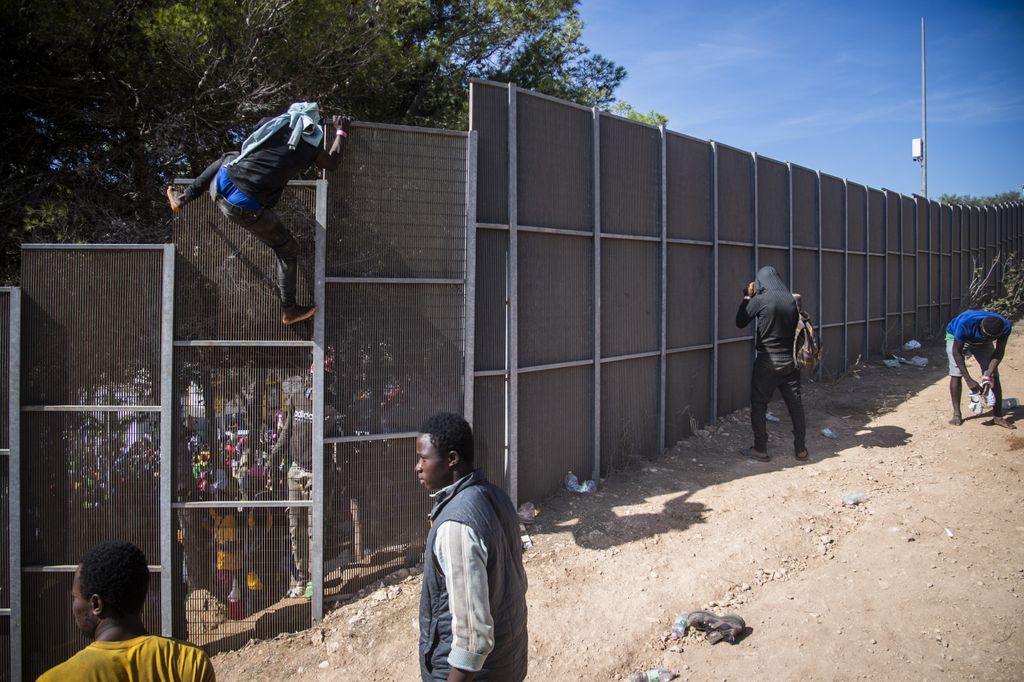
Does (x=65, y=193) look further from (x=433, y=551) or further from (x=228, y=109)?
(x=433, y=551)

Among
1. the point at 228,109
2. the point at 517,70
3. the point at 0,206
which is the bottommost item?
the point at 0,206

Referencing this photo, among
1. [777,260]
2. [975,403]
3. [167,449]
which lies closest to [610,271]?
[777,260]

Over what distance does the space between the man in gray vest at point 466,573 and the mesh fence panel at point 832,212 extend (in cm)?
1019

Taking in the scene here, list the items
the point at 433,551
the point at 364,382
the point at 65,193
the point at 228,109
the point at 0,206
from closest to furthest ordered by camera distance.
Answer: the point at 433,551, the point at 364,382, the point at 0,206, the point at 65,193, the point at 228,109

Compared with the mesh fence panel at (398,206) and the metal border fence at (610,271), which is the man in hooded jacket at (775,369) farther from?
the mesh fence panel at (398,206)

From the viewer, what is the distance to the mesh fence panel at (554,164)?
5691 mm

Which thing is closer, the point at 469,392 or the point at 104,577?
the point at 104,577

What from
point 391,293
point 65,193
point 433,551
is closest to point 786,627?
point 433,551

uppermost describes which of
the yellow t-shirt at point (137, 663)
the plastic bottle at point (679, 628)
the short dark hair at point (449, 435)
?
the short dark hair at point (449, 435)

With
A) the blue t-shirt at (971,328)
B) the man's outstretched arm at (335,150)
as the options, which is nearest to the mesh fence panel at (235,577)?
the man's outstretched arm at (335,150)

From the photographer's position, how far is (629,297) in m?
6.86

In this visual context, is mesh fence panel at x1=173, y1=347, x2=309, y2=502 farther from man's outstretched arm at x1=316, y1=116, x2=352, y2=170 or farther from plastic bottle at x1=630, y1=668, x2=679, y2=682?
plastic bottle at x1=630, y1=668, x2=679, y2=682

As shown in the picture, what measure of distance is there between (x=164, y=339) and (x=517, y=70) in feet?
24.6

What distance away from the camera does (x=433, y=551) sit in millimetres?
2215
